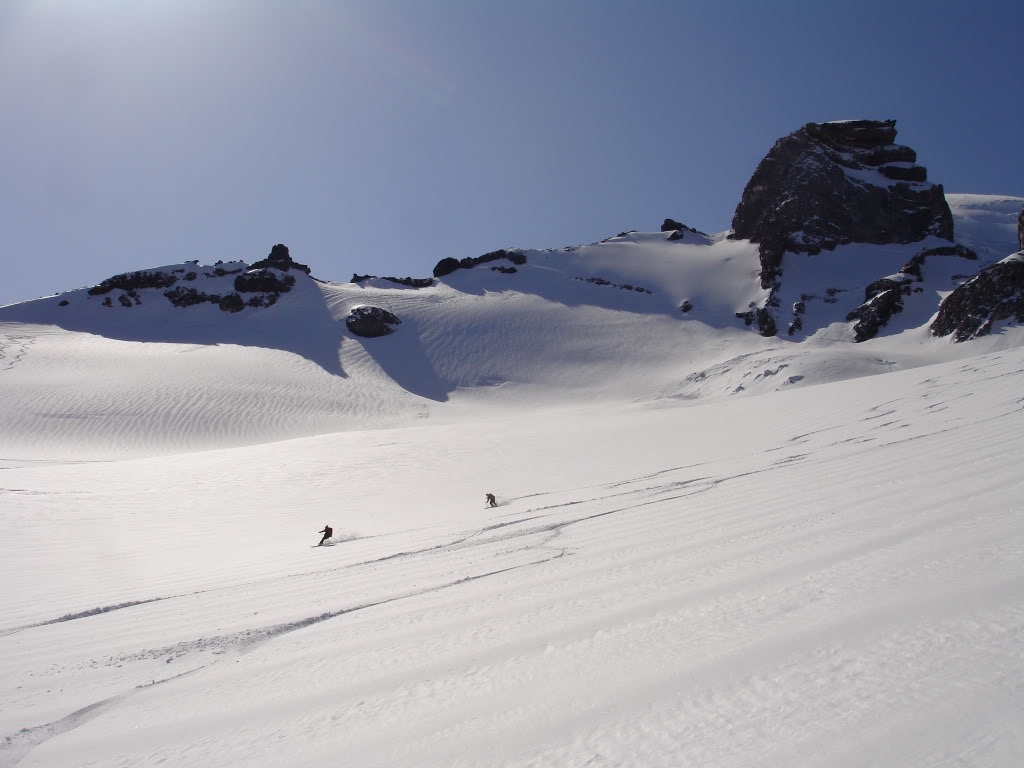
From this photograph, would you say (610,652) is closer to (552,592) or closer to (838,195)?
(552,592)

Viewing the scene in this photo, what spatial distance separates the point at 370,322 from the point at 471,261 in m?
17.2

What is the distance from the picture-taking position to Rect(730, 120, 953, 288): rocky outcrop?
150 ft

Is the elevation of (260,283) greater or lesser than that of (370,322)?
greater

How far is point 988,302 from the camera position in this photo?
21.5m

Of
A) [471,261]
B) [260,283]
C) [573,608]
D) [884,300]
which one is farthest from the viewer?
[471,261]

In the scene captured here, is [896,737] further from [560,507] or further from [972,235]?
[972,235]

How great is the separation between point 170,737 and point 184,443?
24055 millimetres

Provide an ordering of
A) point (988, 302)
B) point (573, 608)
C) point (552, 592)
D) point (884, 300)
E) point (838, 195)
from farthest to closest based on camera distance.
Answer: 1. point (838, 195)
2. point (884, 300)
3. point (988, 302)
4. point (552, 592)
5. point (573, 608)

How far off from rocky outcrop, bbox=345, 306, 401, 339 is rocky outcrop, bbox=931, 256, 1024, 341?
30.6 metres

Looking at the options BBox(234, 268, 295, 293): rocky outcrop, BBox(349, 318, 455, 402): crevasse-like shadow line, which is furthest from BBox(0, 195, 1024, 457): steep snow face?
BBox(234, 268, 295, 293): rocky outcrop

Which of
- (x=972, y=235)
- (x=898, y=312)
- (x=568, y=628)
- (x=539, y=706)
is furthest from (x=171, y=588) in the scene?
(x=972, y=235)

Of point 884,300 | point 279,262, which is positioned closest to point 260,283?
point 279,262

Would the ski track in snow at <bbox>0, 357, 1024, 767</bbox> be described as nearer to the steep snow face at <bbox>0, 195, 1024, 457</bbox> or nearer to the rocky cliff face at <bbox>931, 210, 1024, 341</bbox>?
the steep snow face at <bbox>0, 195, 1024, 457</bbox>

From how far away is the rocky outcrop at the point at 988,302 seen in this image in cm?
2091
